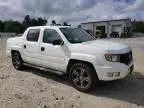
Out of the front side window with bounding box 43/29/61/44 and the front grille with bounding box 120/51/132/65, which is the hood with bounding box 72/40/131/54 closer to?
the front grille with bounding box 120/51/132/65

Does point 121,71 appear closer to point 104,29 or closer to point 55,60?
point 55,60

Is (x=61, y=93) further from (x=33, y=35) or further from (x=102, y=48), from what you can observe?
(x=33, y=35)

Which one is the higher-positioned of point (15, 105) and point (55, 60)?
point (55, 60)

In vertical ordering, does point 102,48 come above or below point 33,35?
below

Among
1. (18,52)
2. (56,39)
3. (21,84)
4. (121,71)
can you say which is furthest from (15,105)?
(18,52)

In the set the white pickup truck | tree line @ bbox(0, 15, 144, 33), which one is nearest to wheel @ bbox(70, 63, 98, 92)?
the white pickup truck

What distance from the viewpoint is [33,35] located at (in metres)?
7.85

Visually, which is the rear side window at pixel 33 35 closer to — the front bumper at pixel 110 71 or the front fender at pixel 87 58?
the front fender at pixel 87 58

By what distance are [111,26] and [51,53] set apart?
4991 cm

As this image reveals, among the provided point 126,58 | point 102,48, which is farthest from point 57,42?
point 126,58

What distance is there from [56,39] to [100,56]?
1.68 metres

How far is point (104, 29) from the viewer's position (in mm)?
56562

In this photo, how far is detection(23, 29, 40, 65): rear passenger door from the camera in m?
7.52

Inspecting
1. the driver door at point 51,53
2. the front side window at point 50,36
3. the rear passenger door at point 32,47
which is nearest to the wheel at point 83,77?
the driver door at point 51,53
